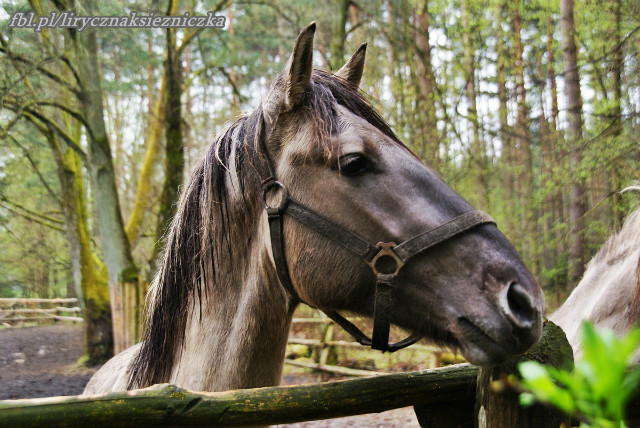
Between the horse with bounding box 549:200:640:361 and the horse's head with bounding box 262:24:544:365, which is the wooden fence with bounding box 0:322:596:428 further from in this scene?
the horse with bounding box 549:200:640:361

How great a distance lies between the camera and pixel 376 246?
5.25ft

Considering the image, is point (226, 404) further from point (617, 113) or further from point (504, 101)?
point (504, 101)

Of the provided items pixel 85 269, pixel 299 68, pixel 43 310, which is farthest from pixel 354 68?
pixel 43 310

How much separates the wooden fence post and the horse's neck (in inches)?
31.5

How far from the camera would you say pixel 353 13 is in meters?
12.2

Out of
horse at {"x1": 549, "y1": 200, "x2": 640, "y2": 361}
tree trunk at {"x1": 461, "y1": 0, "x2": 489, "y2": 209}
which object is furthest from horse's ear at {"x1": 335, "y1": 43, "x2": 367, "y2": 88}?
tree trunk at {"x1": 461, "y1": 0, "x2": 489, "y2": 209}

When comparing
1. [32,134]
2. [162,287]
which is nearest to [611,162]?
[162,287]

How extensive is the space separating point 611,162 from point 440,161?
268cm

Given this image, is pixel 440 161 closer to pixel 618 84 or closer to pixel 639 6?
pixel 618 84

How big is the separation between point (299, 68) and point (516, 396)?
1.41 meters

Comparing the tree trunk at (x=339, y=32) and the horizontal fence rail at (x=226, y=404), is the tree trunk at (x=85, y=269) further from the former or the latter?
the horizontal fence rail at (x=226, y=404)

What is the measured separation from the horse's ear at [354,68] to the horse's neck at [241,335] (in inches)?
41.3

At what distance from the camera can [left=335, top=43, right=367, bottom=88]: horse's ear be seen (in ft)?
7.40

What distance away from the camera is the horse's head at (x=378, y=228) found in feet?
4.54
